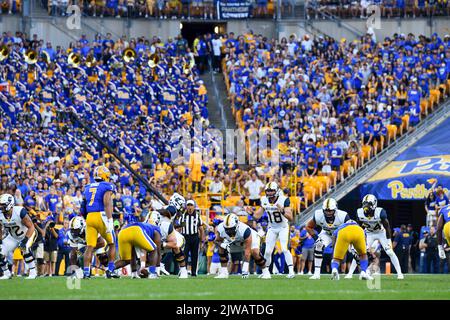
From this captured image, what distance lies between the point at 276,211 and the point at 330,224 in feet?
3.92

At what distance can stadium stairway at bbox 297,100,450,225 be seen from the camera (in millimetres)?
32031

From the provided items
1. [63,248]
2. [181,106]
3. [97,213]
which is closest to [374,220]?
[97,213]

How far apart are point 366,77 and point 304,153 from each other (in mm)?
5400

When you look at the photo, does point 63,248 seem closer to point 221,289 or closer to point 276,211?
point 276,211

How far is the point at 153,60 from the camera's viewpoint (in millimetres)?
37344

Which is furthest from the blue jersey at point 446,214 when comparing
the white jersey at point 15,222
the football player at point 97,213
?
the white jersey at point 15,222

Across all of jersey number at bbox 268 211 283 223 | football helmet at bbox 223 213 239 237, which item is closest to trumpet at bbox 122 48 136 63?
football helmet at bbox 223 213 239 237

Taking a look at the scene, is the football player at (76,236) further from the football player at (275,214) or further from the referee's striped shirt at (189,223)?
the football player at (275,214)

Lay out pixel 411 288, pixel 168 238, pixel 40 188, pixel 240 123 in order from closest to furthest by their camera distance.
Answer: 1. pixel 411 288
2. pixel 168 238
3. pixel 40 188
4. pixel 240 123

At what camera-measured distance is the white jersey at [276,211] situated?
21433mm

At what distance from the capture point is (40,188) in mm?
28359
